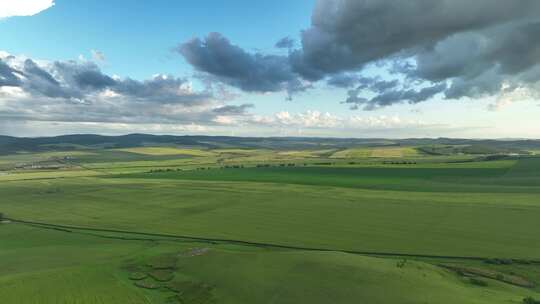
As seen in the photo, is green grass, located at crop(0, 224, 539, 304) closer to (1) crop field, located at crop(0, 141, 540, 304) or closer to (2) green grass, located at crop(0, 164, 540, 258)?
(1) crop field, located at crop(0, 141, 540, 304)

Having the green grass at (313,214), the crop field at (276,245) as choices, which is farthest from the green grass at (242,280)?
the green grass at (313,214)

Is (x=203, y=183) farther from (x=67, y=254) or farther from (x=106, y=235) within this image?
(x=67, y=254)

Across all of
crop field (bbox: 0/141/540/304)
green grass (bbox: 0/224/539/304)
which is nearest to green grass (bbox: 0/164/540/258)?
crop field (bbox: 0/141/540/304)

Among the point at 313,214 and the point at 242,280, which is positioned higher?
A: the point at 313,214

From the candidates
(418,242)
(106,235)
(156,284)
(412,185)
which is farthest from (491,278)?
(412,185)

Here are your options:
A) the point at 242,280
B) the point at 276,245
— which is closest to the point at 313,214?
the point at 276,245

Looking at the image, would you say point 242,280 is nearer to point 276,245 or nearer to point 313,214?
point 276,245

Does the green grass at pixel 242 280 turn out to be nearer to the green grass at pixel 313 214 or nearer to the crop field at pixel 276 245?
the crop field at pixel 276 245

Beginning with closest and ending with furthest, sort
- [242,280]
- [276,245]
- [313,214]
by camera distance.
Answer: [242,280]
[276,245]
[313,214]
